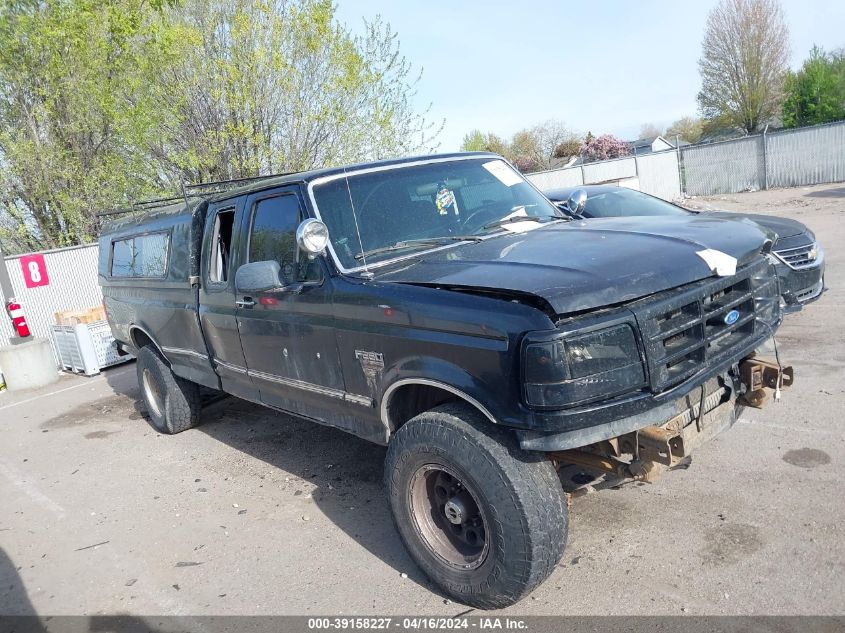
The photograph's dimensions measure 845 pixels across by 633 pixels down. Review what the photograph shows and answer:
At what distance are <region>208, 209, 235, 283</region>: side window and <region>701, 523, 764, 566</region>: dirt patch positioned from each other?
374cm

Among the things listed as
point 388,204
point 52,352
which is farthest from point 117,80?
point 388,204

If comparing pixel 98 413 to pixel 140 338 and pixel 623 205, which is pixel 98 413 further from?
pixel 623 205

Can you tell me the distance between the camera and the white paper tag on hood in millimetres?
3076

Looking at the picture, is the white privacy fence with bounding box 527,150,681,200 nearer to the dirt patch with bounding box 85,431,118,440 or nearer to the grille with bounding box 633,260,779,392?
the dirt patch with bounding box 85,431,118,440

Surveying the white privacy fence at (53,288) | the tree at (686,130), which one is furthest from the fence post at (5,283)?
the tree at (686,130)

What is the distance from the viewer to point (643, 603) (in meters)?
3.10

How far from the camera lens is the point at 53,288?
453 inches

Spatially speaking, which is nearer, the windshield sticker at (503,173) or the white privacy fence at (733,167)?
the windshield sticker at (503,173)

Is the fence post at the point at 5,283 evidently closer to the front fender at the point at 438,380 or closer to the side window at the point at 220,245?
the side window at the point at 220,245

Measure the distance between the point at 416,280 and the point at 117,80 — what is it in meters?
14.2

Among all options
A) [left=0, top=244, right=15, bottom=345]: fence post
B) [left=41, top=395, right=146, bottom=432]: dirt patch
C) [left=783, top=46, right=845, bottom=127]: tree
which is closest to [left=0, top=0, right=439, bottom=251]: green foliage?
[left=0, top=244, right=15, bottom=345]: fence post

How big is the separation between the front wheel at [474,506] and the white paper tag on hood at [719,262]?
1201mm

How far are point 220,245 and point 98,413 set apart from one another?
4.18 metres

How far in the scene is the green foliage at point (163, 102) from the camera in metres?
12.8
